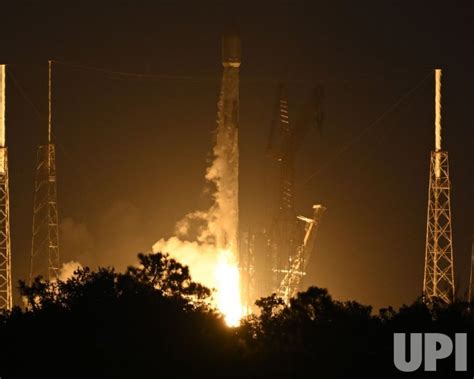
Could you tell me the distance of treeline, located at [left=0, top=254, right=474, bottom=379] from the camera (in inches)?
1950

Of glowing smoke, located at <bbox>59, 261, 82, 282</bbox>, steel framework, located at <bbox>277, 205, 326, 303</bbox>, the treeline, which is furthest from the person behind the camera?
glowing smoke, located at <bbox>59, 261, 82, 282</bbox>

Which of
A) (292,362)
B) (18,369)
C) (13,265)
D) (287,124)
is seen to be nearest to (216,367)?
(292,362)

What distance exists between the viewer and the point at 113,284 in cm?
5725

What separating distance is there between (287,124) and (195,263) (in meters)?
7.80

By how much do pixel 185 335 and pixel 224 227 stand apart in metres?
29.7

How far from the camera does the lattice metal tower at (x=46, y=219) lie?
230ft

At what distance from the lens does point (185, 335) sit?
52.1m

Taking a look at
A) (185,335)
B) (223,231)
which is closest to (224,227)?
(223,231)

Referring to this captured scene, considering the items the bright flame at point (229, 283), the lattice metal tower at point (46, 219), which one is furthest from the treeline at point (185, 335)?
the bright flame at point (229, 283)

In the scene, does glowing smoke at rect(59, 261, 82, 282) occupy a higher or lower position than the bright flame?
higher

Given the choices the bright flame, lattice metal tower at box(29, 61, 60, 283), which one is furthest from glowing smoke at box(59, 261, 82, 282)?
the bright flame

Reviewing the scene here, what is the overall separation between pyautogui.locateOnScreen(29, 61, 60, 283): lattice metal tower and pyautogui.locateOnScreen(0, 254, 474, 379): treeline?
12.6 m

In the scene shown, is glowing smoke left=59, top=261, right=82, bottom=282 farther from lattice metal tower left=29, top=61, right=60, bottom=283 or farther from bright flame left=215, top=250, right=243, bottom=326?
bright flame left=215, top=250, right=243, bottom=326

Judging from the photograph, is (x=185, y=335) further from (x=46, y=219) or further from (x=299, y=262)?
(x=299, y=262)
